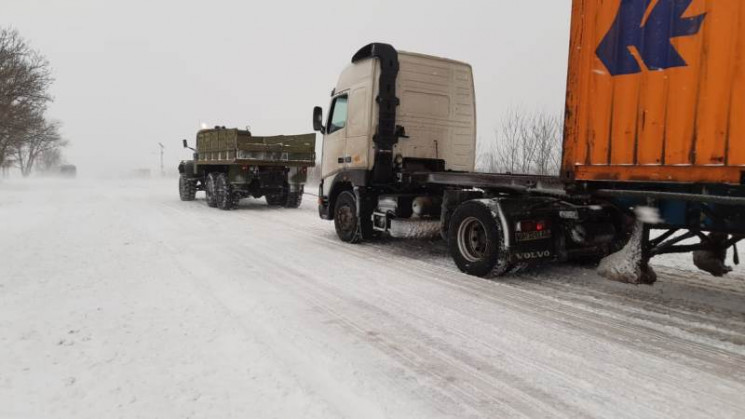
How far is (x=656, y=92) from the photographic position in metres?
3.96

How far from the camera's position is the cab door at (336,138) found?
8.14 m

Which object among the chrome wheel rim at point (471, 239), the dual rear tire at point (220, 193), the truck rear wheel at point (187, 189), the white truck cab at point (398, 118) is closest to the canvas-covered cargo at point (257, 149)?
the dual rear tire at point (220, 193)

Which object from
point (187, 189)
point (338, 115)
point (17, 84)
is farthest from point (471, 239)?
point (17, 84)

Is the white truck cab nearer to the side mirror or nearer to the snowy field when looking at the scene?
the side mirror

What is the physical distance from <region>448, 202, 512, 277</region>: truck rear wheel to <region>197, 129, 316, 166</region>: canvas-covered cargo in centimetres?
885

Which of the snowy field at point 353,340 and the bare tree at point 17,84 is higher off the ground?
the bare tree at point 17,84

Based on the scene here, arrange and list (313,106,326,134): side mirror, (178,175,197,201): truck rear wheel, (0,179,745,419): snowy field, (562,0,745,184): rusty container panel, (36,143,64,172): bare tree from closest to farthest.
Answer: (0,179,745,419): snowy field < (562,0,745,184): rusty container panel < (313,106,326,134): side mirror < (178,175,197,201): truck rear wheel < (36,143,64,172): bare tree

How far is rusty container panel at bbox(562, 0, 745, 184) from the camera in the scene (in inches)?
138

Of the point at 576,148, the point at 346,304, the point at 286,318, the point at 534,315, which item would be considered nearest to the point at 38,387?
the point at 286,318

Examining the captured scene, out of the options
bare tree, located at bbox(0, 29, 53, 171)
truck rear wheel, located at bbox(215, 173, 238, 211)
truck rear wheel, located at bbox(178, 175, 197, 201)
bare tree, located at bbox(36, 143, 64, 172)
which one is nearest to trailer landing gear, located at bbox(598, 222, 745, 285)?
truck rear wheel, located at bbox(215, 173, 238, 211)

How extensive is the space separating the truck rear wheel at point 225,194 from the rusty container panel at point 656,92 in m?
10.9

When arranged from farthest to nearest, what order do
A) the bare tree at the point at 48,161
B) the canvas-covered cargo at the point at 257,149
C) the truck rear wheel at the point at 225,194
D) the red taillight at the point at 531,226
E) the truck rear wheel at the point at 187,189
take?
the bare tree at the point at 48,161
the truck rear wheel at the point at 187,189
the truck rear wheel at the point at 225,194
the canvas-covered cargo at the point at 257,149
the red taillight at the point at 531,226

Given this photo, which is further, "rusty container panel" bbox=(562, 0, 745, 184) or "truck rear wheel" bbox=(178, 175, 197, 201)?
"truck rear wheel" bbox=(178, 175, 197, 201)

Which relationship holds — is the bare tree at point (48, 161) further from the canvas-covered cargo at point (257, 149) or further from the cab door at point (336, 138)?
the cab door at point (336, 138)
